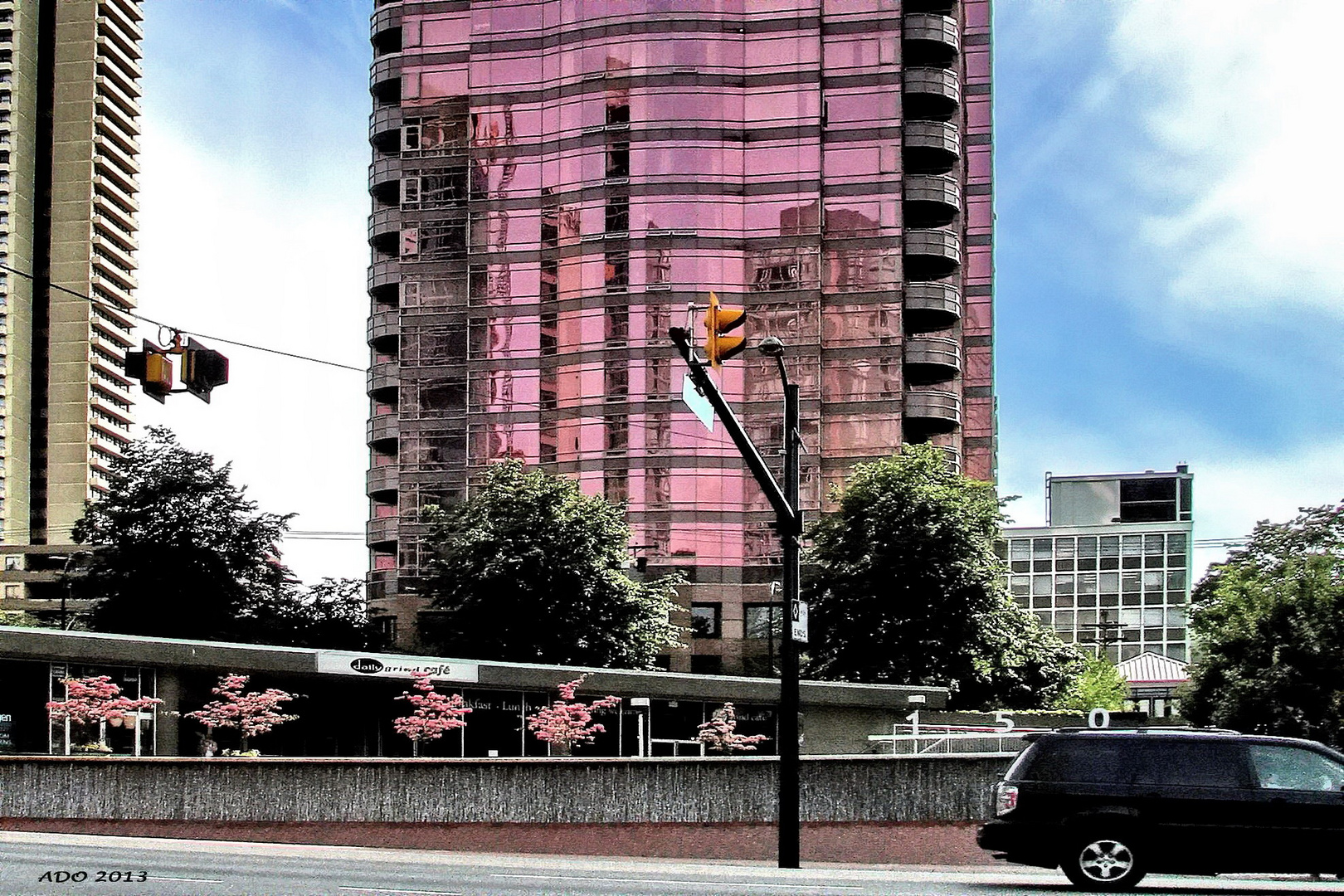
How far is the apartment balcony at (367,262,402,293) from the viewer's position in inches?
3770

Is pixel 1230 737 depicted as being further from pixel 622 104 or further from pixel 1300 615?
pixel 622 104

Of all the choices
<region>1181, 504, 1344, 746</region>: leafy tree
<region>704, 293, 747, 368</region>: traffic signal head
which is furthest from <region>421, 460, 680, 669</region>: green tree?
<region>704, 293, 747, 368</region>: traffic signal head

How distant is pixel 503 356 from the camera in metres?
93.1

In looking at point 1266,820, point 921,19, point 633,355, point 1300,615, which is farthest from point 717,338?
point 921,19

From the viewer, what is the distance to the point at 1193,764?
19.9m

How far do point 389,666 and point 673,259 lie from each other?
45543 millimetres

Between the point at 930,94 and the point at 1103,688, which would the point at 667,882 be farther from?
the point at 1103,688

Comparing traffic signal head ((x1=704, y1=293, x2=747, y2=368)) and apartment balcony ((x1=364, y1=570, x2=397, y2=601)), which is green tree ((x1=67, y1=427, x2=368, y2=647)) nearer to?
apartment balcony ((x1=364, y1=570, x2=397, y2=601))

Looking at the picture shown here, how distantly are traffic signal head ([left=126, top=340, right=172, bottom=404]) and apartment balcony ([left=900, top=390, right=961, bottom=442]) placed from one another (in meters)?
69.1

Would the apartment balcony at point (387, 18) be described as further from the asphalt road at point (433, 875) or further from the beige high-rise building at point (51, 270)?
the beige high-rise building at point (51, 270)

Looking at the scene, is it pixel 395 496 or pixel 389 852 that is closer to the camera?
pixel 389 852

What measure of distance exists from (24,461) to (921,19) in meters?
126

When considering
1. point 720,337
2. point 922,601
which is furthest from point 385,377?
point 720,337

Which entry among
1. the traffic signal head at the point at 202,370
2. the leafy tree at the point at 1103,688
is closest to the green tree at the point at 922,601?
the leafy tree at the point at 1103,688
